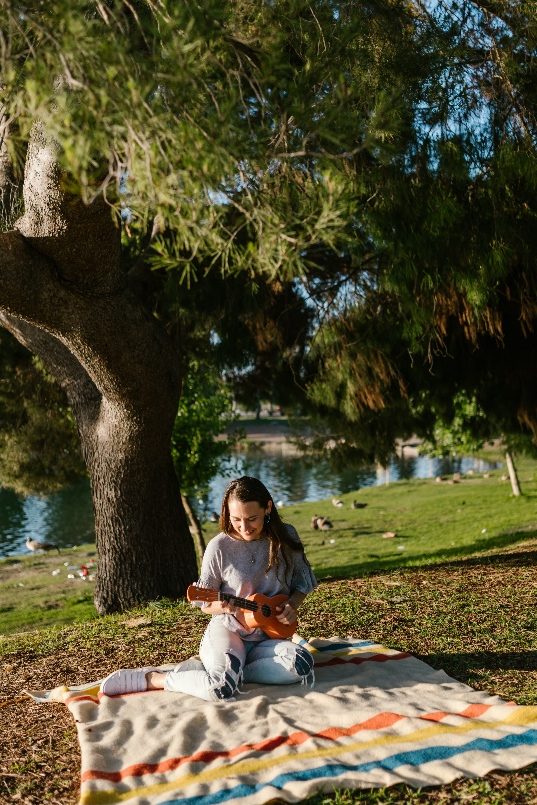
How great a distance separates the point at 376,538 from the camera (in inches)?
611

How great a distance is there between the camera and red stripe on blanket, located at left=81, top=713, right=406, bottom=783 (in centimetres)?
283

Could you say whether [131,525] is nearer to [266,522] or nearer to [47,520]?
[266,522]

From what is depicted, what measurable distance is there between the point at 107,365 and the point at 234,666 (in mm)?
2412

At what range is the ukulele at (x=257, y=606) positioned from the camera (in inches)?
143

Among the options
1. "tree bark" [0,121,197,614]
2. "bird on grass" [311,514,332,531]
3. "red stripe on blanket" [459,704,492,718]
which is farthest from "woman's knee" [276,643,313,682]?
"bird on grass" [311,514,332,531]

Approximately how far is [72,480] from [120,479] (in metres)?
7.45

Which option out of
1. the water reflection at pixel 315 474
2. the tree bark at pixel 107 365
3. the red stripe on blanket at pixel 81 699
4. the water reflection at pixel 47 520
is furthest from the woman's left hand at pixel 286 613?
the water reflection at pixel 315 474

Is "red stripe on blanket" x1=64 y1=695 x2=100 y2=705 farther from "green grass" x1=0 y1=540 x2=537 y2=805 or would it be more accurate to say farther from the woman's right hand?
the woman's right hand

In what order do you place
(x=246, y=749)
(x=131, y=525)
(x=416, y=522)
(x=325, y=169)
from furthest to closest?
(x=416, y=522) < (x=131, y=525) < (x=325, y=169) < (x=246, y=749)

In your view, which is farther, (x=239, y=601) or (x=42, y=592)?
(x=42, y=592)

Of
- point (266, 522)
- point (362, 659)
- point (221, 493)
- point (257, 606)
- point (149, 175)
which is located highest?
point (149, 175)

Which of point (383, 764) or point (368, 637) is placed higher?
point (368, 637)

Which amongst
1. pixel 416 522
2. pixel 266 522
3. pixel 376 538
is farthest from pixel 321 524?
pixel 266 522

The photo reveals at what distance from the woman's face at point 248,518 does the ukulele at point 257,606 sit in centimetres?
27
